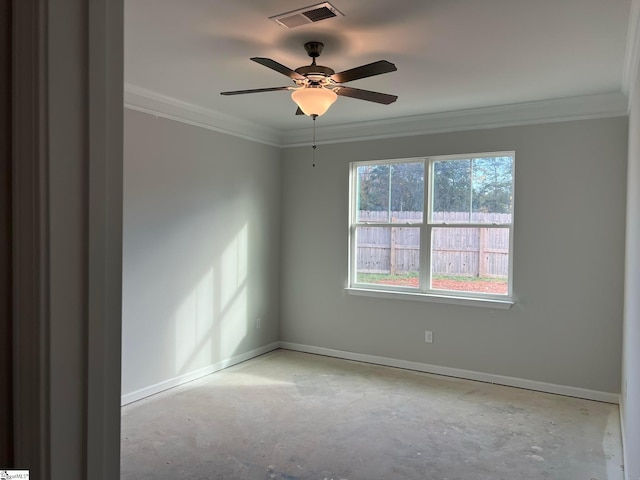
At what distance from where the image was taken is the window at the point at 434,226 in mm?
4586

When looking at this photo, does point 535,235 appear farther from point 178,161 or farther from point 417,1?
point 178,161

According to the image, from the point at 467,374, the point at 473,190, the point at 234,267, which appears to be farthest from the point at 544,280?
the point at 234,267

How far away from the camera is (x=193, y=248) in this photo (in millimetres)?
4543

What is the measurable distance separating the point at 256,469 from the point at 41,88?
109 inches

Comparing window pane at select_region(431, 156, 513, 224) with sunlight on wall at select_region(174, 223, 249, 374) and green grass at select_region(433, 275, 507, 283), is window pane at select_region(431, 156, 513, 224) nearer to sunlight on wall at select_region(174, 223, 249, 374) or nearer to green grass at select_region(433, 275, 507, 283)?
green grass at select_region(433, 275, 507, 283)

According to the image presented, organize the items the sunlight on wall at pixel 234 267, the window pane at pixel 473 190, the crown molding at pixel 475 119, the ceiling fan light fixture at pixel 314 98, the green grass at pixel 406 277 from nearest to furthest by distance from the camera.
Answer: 1. the ceiling fan light fixture at pixel 314 98
2. the crown molding at pixel 475 119
3. the window pane at pixel 473 190
4. the green grass at pixel 406 277
5. the sunlight on wall at pixel 234 267

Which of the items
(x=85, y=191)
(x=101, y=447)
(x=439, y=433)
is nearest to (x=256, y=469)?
→ (x=439, y=433)

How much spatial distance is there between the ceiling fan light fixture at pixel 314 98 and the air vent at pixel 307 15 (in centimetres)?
38

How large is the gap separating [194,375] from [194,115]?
97.6 inches

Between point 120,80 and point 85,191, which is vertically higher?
point 120,80

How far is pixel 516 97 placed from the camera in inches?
162

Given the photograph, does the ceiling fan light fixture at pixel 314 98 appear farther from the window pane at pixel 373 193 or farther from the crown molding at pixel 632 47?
the window pane at pixel 373 193

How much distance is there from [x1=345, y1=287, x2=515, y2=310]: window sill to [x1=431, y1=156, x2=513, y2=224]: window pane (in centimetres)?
75

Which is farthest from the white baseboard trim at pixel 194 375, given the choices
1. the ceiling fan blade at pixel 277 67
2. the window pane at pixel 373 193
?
the ceiling fan blade at pixel 277 67
